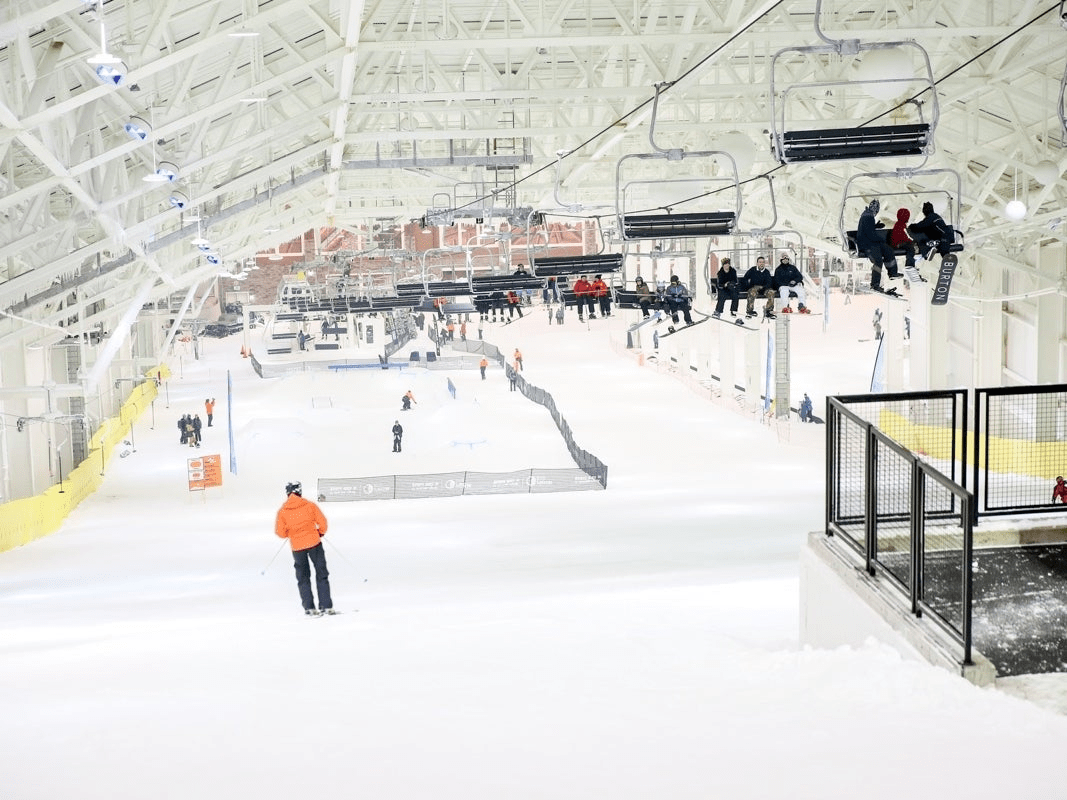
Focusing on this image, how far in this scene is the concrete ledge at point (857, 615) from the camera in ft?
17.4

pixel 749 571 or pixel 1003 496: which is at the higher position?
pixel 1003 496

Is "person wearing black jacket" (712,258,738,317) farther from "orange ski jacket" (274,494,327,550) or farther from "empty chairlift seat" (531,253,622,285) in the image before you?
"orange ski jacket" (274,494,327,550)

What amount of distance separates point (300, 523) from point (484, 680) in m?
4.02

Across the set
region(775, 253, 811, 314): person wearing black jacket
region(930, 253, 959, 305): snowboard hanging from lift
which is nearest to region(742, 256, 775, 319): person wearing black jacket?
region(775, 253, 811, 314): person wearing black jacket

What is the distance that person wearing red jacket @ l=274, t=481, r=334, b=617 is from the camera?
9859 millimetres

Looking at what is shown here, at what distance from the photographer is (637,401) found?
39812mm

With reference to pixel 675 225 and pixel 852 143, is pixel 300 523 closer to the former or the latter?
pixel 675 225

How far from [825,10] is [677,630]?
36.6ft

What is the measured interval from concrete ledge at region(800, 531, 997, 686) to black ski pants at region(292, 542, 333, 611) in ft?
13.7

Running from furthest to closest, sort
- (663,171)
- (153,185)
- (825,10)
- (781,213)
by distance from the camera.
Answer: (781,213) → (663,171) → (825,10) → (153,185)

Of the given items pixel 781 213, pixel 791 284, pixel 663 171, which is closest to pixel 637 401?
pixel 781 213

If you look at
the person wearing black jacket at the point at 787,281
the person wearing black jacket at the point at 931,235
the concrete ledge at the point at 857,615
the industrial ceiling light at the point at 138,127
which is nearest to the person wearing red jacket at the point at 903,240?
the person wearing black jacket at the point at 931,235

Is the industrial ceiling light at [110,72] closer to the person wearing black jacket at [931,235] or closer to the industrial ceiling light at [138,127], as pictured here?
the industrial ceiling light at [138,127]

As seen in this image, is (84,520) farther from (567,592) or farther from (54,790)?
(54,790)
